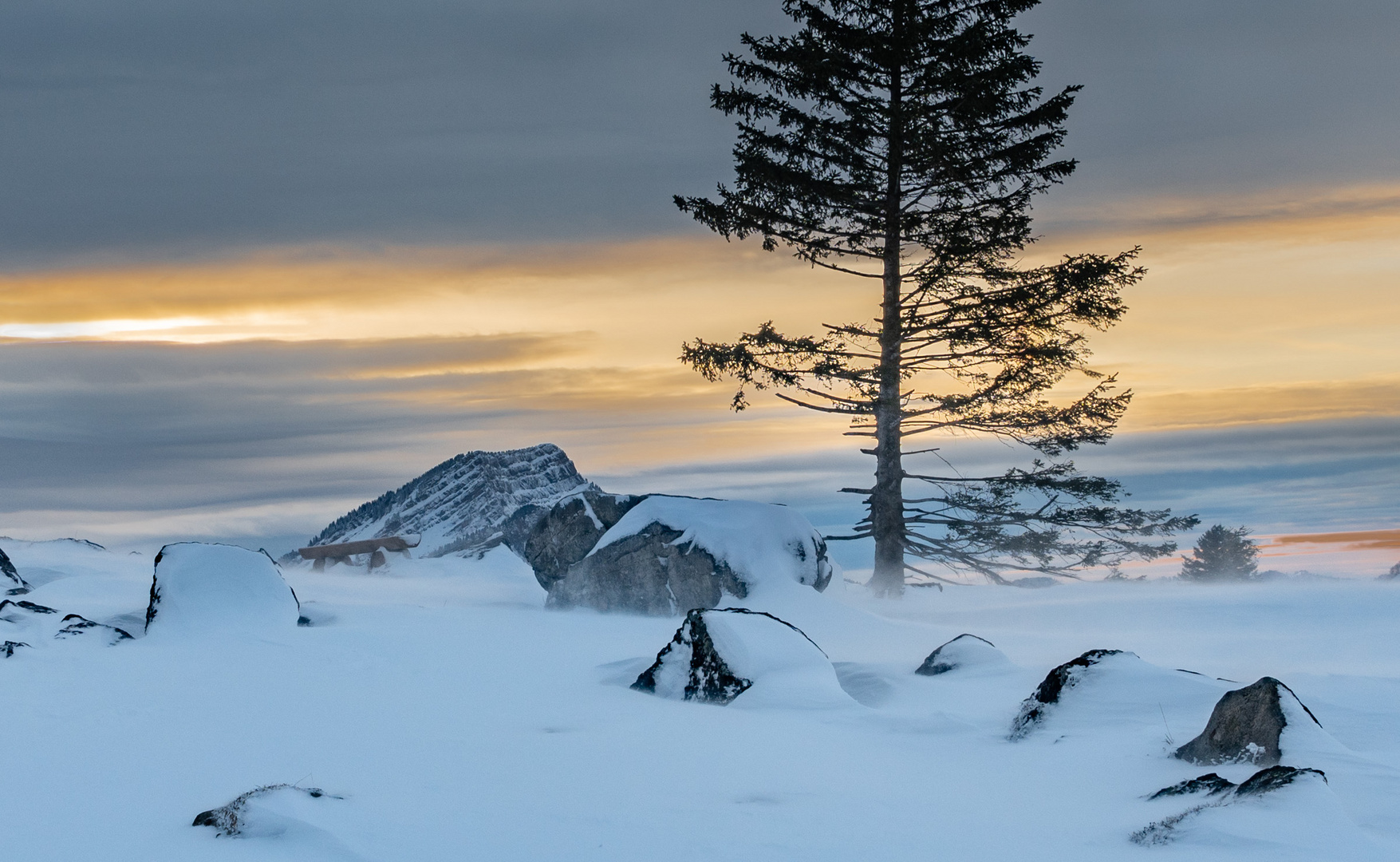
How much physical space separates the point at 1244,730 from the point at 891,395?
11111 millimetres

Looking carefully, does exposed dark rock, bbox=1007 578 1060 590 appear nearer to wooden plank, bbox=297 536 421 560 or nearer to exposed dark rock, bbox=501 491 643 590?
exposed dark rock, bbox=501 491 643 590

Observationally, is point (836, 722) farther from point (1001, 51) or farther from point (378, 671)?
point (1001, 51)

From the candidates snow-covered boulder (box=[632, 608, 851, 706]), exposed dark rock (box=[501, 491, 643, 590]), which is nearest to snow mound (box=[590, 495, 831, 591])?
exposed dark rock (box=[501, 491, 643, 590])

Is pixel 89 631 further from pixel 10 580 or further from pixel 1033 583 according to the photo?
pixel 1033 583

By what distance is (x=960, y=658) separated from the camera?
7766 millimetres

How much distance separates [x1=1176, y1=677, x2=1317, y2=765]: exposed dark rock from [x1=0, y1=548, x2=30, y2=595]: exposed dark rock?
36.0 feet

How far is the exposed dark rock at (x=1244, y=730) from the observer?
476 cm

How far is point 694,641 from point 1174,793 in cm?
306

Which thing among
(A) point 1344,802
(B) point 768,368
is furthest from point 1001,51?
(A) point 1344,802

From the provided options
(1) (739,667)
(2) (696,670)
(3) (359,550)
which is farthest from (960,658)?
(3) (359,550)

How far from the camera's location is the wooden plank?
18.5 m

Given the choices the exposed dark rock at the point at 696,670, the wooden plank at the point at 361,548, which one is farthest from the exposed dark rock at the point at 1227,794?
the wooden plank at the point at 361,548

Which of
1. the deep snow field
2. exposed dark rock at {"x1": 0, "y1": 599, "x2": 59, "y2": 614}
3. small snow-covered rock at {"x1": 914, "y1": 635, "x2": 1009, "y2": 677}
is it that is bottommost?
the deep snow field

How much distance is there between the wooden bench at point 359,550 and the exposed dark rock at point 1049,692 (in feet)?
45.7
